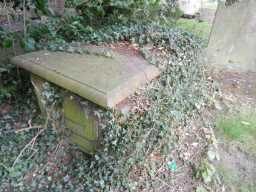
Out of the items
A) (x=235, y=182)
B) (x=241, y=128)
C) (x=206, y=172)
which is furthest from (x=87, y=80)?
(x=241, y=128)

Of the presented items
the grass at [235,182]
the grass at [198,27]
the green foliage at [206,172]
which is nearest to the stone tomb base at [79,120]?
the green foliage at [206,172]

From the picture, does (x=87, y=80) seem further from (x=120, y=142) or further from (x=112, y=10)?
(x=112, y=10)

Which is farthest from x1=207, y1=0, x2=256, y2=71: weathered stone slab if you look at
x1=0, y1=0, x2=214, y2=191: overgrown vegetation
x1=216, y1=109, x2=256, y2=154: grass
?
x1=0, y1=0, x2=214, y2=191: overgrown vegetation

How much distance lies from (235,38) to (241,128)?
4.98 feet

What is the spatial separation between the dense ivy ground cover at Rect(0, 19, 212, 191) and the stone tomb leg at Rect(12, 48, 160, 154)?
0.38ft

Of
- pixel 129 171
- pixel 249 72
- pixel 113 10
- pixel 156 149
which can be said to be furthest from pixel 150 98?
pixel 249 72

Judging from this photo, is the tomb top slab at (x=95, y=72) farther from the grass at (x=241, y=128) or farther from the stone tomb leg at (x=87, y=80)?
the grass at (x=241, y=128)

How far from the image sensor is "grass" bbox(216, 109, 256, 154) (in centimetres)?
266

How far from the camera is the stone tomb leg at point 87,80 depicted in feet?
5.61

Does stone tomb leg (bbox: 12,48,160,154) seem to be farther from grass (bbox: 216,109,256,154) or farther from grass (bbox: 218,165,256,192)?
grass (bbox: 216,109,256,154)

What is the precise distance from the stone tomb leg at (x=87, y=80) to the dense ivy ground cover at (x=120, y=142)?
0.12 metres

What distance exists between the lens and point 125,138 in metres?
1.81

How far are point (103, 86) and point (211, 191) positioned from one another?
3.99 ft

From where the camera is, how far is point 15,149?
2125mm
